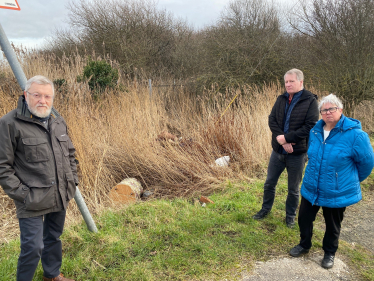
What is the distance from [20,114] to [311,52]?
32.1 feet

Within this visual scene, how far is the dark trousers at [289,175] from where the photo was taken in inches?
126

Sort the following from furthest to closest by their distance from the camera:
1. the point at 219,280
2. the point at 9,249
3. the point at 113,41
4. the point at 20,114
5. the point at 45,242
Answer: the point at 113,41, the point at 9,249, the point at 219,280, the point at 45,242, the point at 20,114

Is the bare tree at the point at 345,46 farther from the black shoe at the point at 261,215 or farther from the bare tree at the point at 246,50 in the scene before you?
the black shoe at the point at 261,215

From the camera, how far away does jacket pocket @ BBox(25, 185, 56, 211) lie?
2.03 m

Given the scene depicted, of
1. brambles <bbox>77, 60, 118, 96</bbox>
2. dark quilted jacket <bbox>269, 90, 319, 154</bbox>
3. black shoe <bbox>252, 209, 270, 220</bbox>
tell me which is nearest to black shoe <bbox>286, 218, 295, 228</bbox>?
black shoe <bbox>252, 209, 270, 220</bbox>

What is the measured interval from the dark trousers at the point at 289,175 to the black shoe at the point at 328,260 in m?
0.73

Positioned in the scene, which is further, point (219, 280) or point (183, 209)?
point (183, 209)

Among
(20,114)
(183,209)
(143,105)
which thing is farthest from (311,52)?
(20,114)

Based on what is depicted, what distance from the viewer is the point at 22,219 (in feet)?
6.82

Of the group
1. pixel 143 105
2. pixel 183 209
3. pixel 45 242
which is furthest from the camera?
pixel 143 105

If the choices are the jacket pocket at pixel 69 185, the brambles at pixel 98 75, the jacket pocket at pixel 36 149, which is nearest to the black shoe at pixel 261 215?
→ the jacket pocket at pixel 69 185

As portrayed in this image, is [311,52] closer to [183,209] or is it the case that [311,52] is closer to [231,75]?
[231,75]

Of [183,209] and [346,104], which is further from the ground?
[346,104]

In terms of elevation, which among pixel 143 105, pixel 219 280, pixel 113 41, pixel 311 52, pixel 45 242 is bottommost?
pixel 219 280
